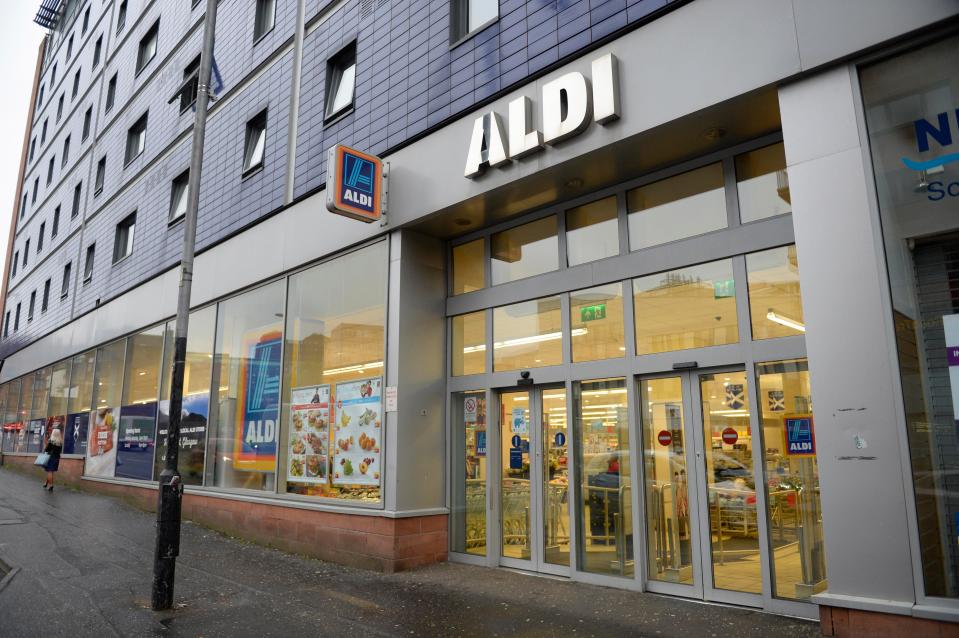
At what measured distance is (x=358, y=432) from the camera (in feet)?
31.8

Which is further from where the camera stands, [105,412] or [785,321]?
[105,412]

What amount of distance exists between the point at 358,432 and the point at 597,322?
3874mm

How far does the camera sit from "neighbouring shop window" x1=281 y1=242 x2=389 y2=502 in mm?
9586

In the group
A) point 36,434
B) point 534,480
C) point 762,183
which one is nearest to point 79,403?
point 36,434

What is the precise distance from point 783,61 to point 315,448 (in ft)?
26.7

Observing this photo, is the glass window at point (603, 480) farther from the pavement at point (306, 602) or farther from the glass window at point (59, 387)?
the glass window at point (59, 387)

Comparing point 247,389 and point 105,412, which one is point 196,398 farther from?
point 105,412

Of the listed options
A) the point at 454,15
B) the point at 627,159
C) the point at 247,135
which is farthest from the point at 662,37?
the point at 247,135

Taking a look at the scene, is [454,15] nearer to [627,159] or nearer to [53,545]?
[627,159]

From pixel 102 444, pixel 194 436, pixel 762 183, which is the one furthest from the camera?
pixel 102 444

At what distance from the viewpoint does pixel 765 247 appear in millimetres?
6777

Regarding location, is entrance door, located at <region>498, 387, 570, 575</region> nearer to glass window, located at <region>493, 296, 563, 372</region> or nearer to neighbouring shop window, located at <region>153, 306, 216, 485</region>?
glass window, located at <region>493, 296, 563, 372</region>

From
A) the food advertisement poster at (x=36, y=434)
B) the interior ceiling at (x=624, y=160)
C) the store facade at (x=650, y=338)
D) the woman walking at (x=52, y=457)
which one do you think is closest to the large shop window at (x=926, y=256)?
the store facade at (x=650, y=338)

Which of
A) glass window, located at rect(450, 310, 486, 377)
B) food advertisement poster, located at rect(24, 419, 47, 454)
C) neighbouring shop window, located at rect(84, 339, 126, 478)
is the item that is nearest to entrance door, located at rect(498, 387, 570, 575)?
glass window, located at rect(450, 310, 486, 377)
